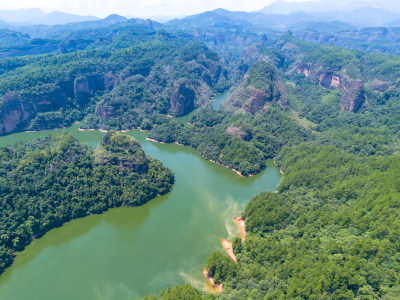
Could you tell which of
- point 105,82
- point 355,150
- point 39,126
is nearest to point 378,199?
point 355,150

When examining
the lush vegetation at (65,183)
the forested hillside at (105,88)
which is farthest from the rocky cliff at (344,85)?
the lush vegetation at (65,183)

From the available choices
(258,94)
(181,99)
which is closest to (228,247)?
(258,94)

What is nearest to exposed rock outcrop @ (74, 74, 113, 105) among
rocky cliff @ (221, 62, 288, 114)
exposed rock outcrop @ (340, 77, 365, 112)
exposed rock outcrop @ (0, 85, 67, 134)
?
exposed rock outcrop @ (0, 85, 67, 134)

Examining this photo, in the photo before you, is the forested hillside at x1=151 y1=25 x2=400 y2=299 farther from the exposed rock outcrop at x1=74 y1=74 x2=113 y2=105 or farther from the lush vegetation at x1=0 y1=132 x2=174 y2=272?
the exposed rock outcrop at x1=74 y1=74 x2=113 y2=105

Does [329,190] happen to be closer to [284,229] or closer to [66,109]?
[284,229]

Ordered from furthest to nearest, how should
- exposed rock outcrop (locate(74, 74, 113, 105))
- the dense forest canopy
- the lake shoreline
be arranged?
exposed rock outcrop (locate(74, 74, 113, 105)) → the lake shoreline → the dense forest canopy

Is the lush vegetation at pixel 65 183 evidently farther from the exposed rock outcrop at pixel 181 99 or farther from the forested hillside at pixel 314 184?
the exposed rock outcrop at pixel 181 99

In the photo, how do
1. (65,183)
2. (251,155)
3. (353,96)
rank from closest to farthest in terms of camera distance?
(65,183) < (251,155) < (353,96)

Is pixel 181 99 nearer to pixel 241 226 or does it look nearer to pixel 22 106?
pixel 22 106
